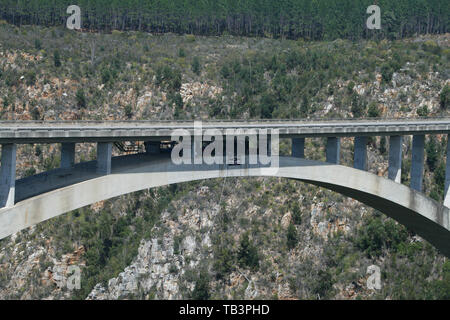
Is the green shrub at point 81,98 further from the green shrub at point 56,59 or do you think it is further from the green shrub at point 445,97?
the green shrub at point 445,97

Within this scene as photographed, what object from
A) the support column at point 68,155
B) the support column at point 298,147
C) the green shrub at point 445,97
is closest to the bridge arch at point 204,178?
the support column at point 68,155

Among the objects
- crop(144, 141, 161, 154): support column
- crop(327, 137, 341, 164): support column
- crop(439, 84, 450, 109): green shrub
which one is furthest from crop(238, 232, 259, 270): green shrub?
crop(144, 141, 161, 154): support column

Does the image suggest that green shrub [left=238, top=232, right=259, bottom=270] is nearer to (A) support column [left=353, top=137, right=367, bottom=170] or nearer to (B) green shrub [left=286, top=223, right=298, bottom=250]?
(B) green shrub [left=286, top=223, right=298, bottom=250]

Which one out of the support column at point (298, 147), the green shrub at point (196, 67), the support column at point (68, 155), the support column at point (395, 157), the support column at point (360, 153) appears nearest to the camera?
the support column at point (68, 155)

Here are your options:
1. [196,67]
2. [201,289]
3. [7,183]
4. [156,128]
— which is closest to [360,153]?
[156,128]

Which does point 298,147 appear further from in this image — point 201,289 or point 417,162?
point 201,289

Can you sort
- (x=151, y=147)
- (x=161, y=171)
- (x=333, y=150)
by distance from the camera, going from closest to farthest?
1. (x=161, y=171)
2. (x=151, y=147)
3. (x=333, y=150)
